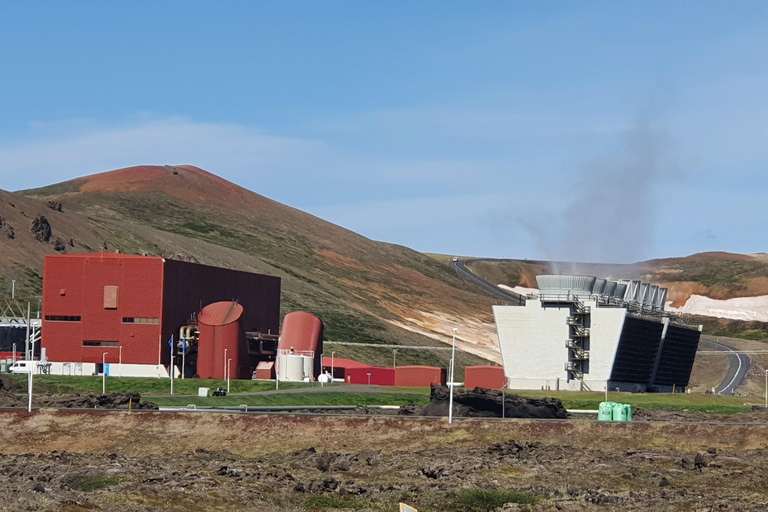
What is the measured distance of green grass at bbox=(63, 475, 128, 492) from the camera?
142 feet

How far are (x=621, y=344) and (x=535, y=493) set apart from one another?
7068cm

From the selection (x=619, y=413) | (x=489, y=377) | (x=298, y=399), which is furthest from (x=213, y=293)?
(x=619, y=413)

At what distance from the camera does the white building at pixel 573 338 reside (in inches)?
4444

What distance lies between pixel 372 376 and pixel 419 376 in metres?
8.58

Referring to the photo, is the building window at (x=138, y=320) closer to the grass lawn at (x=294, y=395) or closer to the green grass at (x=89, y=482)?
the grass lawn at (x=294, y=395)

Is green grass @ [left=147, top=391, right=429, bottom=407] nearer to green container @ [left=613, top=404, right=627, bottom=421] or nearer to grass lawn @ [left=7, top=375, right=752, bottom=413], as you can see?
grass lawn @ [left=7, top=375, right=752, bottom=413]

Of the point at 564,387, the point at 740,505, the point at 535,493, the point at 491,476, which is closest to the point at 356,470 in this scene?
the point at 491,476

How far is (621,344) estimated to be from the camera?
113 metres

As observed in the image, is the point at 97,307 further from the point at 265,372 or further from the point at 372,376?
the point at 372,376

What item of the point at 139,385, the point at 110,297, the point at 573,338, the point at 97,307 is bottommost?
the point at 139,385

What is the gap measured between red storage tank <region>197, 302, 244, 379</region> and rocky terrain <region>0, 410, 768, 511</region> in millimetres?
53716

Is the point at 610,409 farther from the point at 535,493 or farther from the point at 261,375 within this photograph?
the point at 261,375

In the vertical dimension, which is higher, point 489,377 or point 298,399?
point 489,377

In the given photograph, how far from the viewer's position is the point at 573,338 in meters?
114
